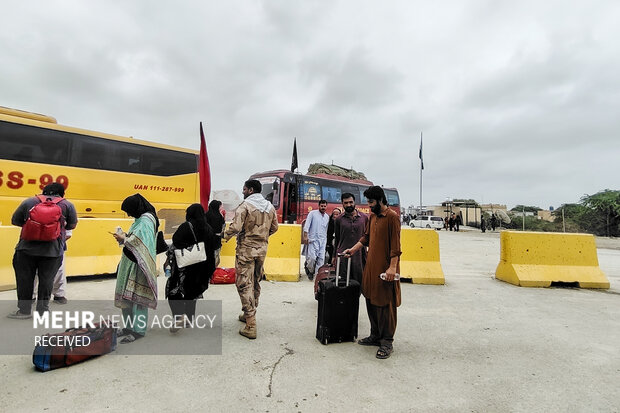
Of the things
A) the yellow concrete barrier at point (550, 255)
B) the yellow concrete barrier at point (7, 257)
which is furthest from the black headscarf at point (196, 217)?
the yellow concrete barrier at point (550, 255)

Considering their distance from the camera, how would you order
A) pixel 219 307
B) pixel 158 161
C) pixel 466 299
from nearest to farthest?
pixel 219 307
pixel 466 299
pixel 158 161

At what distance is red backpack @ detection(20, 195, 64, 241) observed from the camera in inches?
143

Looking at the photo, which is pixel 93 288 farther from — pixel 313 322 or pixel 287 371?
pixel 287 371

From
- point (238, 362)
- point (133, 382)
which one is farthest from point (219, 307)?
point (133, 382)

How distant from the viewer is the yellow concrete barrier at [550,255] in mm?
6594

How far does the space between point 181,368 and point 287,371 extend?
0.91 meters

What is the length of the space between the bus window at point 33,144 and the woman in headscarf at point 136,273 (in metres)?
7.19

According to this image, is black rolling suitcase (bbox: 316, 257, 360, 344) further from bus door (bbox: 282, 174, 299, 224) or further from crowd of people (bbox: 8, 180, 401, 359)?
bus door (bbox: 282, 174, 299, 224)

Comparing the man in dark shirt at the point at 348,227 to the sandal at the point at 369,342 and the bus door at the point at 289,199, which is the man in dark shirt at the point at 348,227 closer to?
the sandal at the point at 369,342

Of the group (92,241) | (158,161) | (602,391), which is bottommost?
(602,391)

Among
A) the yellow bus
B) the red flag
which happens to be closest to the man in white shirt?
the red flag

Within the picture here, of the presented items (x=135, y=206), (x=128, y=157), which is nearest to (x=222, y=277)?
(x=135, y=206)

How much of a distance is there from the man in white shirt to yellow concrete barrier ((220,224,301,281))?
24cm

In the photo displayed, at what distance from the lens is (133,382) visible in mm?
2535
